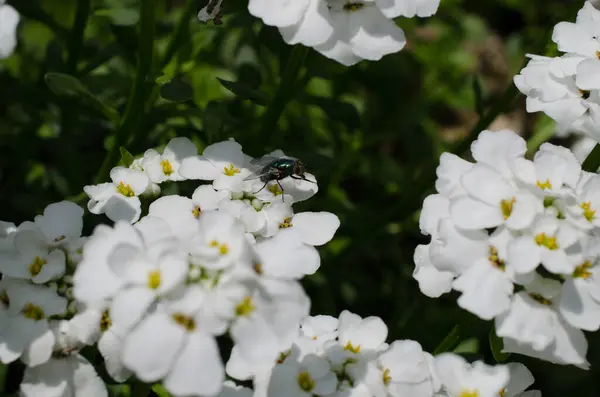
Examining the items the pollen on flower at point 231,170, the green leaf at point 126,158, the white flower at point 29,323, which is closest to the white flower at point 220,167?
the pollen on flower at point 231,170

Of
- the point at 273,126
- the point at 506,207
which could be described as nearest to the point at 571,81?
the point at 506,207

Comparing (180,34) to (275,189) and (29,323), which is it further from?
(29,323)

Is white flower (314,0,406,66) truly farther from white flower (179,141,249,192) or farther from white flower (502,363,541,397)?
white flower (502,363,541,397)

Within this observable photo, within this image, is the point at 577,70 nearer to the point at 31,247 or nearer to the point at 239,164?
the point at 239,164

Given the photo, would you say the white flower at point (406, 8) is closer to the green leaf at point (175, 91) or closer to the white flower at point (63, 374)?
the green leaf at point (175, 91)

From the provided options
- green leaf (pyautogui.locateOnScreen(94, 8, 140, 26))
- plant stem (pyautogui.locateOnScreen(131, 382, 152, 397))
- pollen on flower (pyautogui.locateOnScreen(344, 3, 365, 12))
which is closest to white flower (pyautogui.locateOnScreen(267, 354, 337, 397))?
plant stem (pyautogui.locateOnScreen(131, 382, 152, 397))

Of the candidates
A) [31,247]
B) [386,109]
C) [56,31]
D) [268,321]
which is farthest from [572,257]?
[386,109]
